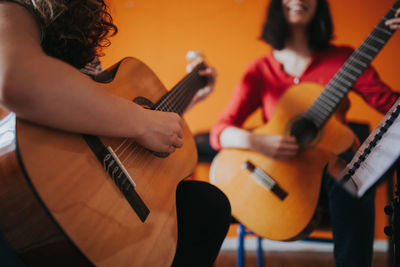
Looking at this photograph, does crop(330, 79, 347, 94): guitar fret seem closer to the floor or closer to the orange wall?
the orange wall

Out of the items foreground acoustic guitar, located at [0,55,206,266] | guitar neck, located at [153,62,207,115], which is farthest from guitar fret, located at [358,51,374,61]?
foreground acoustic guitar, located at [0,55,206,266]

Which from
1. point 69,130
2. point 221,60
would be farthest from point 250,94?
point 69,130

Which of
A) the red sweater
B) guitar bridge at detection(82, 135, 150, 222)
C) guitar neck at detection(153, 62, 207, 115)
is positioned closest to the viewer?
guitar bridge at detection(82, 135, 150, 222)

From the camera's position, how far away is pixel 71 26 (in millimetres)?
635

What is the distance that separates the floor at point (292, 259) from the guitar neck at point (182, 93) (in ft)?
4.21

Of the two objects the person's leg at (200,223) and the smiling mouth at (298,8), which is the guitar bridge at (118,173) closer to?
Result: the person's leg at (200,223)

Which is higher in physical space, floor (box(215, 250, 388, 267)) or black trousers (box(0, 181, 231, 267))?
black trousers (box(0, 181, 231, 267))

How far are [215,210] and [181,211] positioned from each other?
0.10 metres

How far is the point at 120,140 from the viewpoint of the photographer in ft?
2.04

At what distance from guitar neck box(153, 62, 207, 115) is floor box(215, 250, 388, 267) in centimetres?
128

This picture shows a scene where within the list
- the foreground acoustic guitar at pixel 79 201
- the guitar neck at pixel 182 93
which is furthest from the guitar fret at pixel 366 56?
the foreground acoustic guitar at pixel 79 201

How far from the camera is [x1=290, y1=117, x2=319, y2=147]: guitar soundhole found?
110 cm

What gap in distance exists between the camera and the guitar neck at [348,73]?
92 centimetres

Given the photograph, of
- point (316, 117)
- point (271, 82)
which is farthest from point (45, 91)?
point (271, 82)
